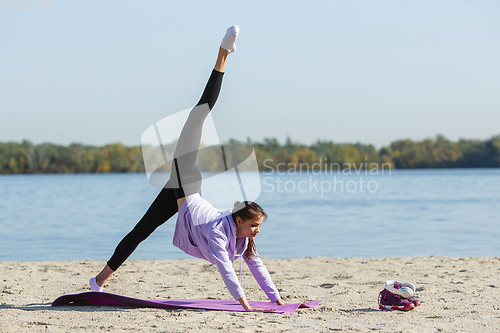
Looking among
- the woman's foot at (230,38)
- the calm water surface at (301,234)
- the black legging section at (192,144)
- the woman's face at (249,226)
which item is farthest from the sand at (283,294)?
the woman's foot at (230,38)

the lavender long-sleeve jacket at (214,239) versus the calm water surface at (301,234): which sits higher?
the lavender long-sleeve jacket at (214,239)

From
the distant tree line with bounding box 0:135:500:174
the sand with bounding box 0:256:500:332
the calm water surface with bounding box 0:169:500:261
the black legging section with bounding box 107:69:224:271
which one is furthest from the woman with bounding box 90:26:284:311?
the distant tree line with bounding box 0:135:500:174

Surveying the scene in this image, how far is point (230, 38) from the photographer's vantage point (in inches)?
154

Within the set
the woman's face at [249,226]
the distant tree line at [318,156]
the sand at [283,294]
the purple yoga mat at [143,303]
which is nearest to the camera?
the sand at [283,294]

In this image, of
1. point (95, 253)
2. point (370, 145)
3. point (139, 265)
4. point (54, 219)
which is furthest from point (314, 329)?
point (370, 145)

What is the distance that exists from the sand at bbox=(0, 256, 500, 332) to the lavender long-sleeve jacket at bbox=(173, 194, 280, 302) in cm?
31

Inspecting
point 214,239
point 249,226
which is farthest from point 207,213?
point 249,226

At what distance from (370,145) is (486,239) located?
5337 cm

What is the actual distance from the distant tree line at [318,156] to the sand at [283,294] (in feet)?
139

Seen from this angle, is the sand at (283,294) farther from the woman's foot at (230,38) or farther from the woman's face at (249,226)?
the woman's foot at (230,38)

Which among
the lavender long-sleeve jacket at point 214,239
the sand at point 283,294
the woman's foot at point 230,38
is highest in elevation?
the woman's foot at point 230,38

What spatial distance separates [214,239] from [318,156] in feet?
177

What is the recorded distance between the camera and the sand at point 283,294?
3561 millimetres

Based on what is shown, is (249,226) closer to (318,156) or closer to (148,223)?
(148,223)
